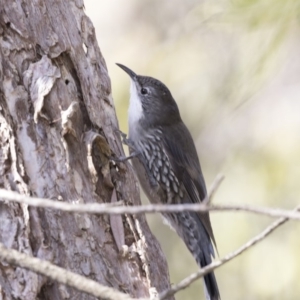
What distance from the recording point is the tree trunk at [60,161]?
2.69 meters

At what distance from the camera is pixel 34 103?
2.99 meters

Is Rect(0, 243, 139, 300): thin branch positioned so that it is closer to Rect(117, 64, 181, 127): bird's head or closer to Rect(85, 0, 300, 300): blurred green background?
Rect(117, 64, 181, 127): bird's head

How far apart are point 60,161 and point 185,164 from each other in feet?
6.24

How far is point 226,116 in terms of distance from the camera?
5992 mm

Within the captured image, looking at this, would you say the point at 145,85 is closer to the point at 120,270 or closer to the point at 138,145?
the point at 138,145

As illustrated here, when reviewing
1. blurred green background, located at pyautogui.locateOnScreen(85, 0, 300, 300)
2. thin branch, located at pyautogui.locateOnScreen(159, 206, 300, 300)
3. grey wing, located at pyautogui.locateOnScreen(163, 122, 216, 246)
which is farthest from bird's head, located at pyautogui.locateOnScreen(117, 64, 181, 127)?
thin branch, located at pyautogui.locateOnScreen(159, 206, 300, 300)

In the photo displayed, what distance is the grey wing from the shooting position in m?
4.64

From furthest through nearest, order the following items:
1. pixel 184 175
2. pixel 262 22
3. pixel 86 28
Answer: pixel 184 175 → pixel 262 22 → pixel 86 28

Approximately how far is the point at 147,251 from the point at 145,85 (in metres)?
2.04

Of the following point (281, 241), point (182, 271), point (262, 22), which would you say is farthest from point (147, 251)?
point (182, 271)

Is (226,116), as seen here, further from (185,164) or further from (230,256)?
(230,256)

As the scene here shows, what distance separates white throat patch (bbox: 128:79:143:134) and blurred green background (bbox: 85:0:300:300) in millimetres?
797

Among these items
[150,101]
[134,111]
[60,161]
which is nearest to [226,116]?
[150,101]

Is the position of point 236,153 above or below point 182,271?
above
